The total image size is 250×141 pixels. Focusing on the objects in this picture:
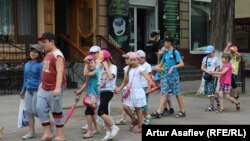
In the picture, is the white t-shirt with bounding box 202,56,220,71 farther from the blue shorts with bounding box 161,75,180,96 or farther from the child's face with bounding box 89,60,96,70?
the child's face with bounding box 89,60,96,70

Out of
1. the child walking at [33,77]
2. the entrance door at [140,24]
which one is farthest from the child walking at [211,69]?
the entrance door at [140,24]

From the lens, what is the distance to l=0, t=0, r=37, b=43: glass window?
18.1 metres

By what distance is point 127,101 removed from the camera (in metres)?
9.02

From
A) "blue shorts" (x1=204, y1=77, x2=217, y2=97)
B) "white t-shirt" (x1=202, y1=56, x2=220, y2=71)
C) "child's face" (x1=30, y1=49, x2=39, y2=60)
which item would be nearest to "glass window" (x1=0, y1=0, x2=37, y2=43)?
"white t-shirt" (x1=202, y1=56, x2=220, y2=71)

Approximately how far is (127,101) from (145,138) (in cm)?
401

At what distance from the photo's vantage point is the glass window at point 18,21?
18125mm

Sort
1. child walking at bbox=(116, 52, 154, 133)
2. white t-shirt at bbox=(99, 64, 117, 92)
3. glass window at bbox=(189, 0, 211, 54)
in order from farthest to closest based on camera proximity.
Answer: glass window at bbox=(189, 0, 211, 54), child walking at bbox=(116, 52, 154, 133), white t-shirt at bbox=(99, 64, 117, 92)

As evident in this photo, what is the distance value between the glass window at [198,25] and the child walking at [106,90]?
16.5m

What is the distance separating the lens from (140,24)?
2275 cm

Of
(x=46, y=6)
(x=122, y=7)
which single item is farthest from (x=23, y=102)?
(x=122, y=7)

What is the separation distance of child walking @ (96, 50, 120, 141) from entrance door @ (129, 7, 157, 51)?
43.7 ft

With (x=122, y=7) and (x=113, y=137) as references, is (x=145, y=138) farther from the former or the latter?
(x=122, y=7)

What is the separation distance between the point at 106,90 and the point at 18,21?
35.9 ft

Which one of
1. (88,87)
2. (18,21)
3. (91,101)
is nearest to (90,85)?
(88,87)
